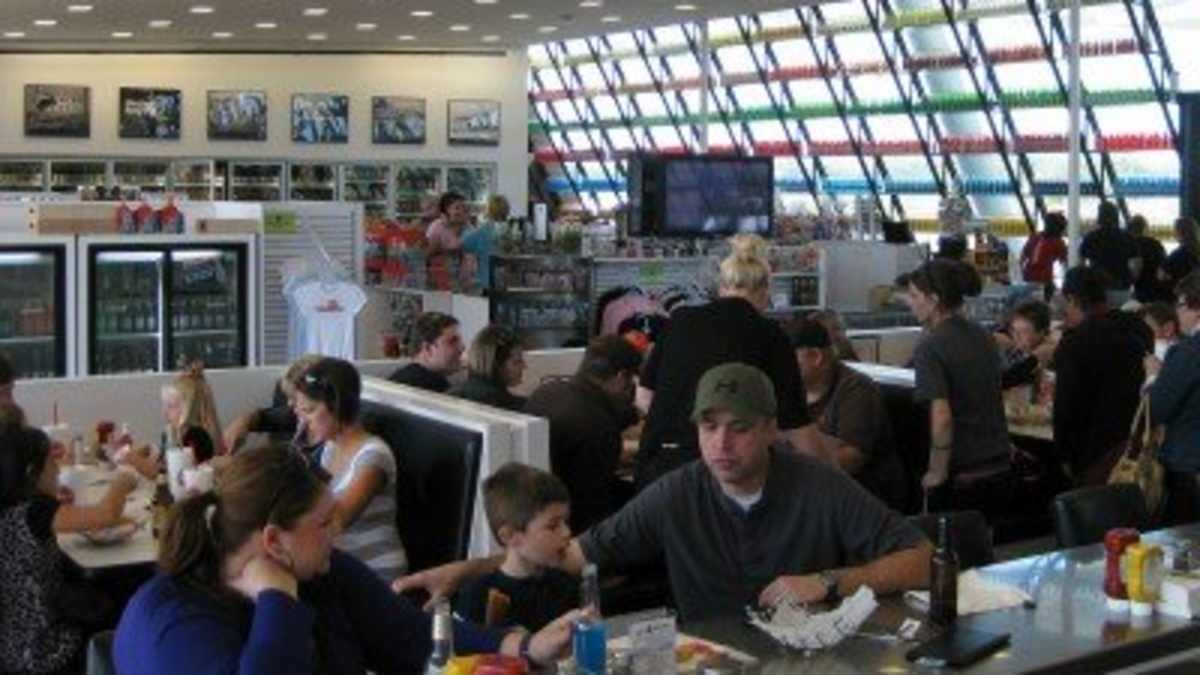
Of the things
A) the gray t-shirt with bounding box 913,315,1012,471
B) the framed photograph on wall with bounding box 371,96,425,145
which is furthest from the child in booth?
the framed photograph on wall with bounding box 371,96,425,145

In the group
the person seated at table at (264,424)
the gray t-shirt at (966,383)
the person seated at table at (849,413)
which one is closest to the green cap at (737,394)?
the person seated at table at (849,413)

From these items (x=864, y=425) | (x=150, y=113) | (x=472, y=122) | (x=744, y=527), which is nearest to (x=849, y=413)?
(x=864, y=425)

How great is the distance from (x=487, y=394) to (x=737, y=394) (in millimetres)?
2507

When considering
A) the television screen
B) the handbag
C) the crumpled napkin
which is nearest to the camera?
the crumpled napkin

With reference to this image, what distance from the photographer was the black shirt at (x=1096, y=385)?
21.4 feet

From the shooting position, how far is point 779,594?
139 inches

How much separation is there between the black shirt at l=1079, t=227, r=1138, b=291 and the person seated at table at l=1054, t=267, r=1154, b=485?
19.7 feet

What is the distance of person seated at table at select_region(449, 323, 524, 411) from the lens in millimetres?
6145

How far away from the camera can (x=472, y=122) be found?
2136 cm

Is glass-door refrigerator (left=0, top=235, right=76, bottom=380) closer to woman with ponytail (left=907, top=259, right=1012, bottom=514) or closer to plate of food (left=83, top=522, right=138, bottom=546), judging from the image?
plate of food (left=83, top=522, right=138, bottom=546)

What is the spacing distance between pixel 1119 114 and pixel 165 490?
12.3m

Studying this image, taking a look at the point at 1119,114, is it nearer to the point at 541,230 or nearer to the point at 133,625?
the point at 541,230

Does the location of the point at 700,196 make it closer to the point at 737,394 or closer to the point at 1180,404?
the point at 1180,404

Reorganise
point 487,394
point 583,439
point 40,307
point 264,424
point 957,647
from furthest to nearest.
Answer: point 40,307 → point 264,424 → point 487,394 → point 583,439 → point 957,647
